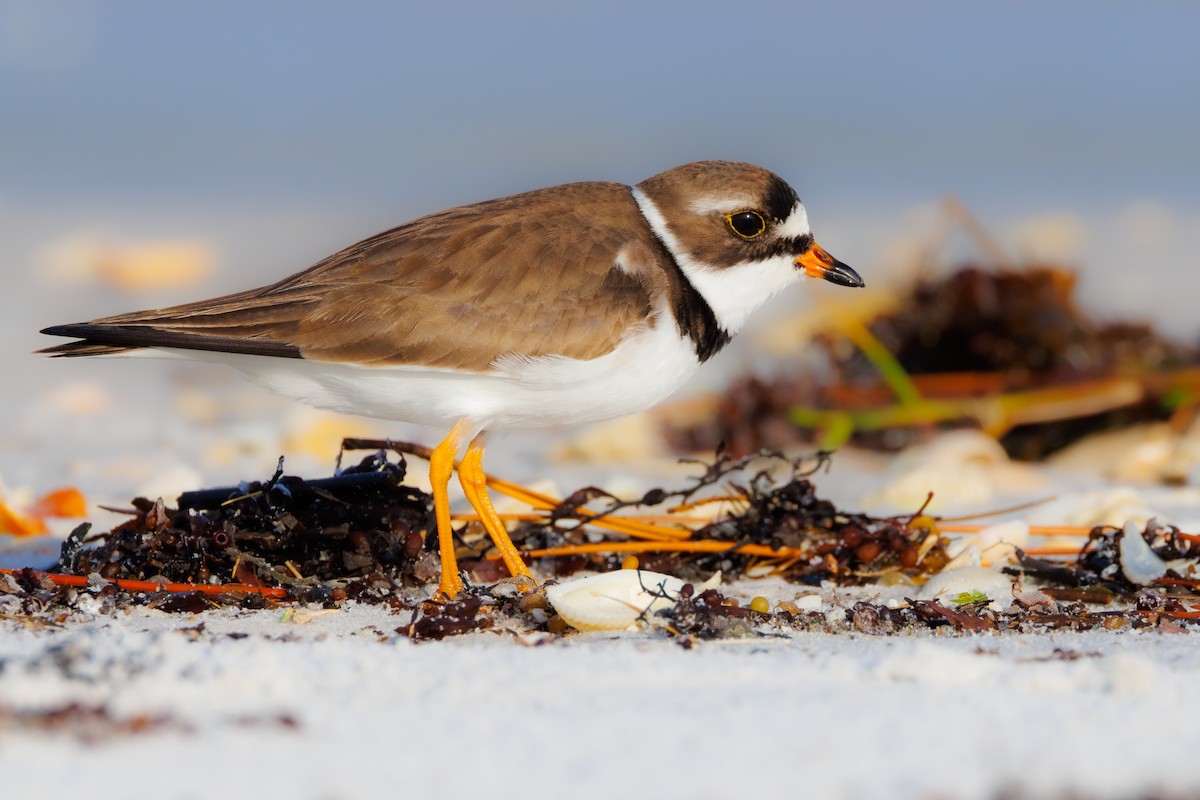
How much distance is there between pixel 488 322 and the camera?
3.59 meters

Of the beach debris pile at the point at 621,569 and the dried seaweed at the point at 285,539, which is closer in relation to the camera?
the beach debris pile at the point at 621,569

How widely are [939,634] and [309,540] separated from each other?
1710 mm

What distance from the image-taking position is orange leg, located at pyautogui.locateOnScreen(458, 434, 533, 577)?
3.69 m

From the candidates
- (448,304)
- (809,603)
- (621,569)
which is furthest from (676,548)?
(448,304)

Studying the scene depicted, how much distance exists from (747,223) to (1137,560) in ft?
4.89

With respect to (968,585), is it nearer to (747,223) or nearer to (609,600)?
(609,600)

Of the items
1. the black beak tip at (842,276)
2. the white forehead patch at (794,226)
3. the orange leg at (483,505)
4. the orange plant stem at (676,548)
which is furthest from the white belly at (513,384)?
the black beak tip at (842,276)

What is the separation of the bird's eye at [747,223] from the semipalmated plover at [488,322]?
0.01 m

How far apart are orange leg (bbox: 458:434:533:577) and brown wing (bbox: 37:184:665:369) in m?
0.45

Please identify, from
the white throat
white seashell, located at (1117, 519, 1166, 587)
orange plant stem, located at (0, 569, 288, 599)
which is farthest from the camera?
the white throat

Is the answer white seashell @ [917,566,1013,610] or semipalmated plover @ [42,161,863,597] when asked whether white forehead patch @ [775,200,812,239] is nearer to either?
semipalmated plover @ [42,161,863,597]

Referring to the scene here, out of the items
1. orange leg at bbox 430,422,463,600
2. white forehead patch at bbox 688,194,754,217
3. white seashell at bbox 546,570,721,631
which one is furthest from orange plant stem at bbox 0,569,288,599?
white forehead patch at bbox 688,194,754,217

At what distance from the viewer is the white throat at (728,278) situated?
3914 mm

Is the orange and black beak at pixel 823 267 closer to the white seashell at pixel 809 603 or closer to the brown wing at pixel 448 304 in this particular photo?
the brown wing at pixel 448 304
